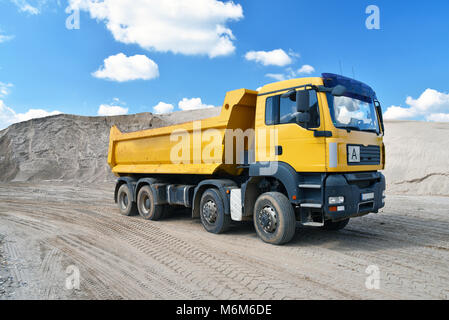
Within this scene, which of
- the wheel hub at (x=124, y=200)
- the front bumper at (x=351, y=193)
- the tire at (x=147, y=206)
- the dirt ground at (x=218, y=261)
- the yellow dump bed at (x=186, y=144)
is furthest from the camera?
the wheel hub at (x=124, y=200)

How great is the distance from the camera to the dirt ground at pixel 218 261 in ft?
14.0

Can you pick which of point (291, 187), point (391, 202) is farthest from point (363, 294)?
point (391, 202)

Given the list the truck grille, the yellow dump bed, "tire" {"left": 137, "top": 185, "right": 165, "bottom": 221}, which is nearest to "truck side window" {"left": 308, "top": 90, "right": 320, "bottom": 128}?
the truck grille

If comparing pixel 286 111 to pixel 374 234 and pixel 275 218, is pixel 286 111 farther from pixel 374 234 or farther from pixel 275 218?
pixel 374 234

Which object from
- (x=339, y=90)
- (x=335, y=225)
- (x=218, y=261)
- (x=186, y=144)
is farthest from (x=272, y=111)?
(x=335, y=225)

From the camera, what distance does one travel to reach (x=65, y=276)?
4867 mm

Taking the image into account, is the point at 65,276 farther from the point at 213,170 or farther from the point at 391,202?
the point at 391,202

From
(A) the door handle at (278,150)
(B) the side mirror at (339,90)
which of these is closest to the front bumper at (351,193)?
(A) the door handle at (278,150)

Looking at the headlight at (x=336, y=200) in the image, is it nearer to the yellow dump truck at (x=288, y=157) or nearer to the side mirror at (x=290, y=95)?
the yellow dump truck at (x=288, y=157)

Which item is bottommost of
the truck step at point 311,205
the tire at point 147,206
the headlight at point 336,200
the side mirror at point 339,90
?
the tire at point 147,206

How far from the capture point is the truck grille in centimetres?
625

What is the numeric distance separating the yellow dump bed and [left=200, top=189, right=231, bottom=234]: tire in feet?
1.87

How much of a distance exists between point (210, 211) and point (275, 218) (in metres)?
1.90
